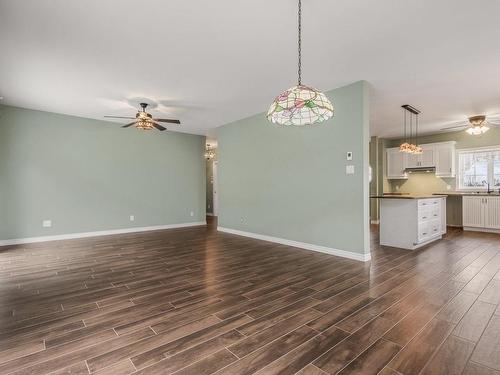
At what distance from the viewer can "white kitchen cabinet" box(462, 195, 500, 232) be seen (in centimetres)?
645

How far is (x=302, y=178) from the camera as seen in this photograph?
4.92m

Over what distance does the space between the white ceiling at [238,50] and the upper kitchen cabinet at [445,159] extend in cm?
262

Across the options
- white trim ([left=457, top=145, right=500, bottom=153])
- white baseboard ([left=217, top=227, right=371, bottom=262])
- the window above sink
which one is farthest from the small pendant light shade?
A: the window above sink

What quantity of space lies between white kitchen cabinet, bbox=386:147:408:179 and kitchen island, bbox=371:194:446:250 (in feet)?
10.00

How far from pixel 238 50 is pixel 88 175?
4.99m

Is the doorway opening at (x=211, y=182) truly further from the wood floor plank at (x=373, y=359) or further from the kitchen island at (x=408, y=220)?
the wood floor plank at (x=373, y=359)

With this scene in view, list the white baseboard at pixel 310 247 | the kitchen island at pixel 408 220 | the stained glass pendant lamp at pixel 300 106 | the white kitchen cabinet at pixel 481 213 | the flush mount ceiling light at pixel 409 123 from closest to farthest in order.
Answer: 1. the stained glass pendant lamp at pixel 300 106
2. the white baseboard at pixel 310 247
3. the kitchen island at pixel 408 220
4. the flush mount ceiling light at pixel 409 123
5. the white kitchen cabinet at pixel 481 213

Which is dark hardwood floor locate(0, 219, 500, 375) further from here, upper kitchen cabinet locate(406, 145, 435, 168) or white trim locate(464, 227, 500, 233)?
upper kitchen cabinet locate(406, 145, 435, 168)

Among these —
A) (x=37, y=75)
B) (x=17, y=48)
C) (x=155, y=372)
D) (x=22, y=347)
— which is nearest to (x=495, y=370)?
(x=155, y=372)

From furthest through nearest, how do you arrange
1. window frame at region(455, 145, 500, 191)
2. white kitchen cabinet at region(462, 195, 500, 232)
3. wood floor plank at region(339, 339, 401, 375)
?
window frame at region(455, 145, 500, 191)
white kitchen cabinet at region(462, 195, 500, 232)
wood floor plank at region(339, 339, 401, 375)

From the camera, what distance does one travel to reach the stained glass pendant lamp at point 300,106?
6.93 ft

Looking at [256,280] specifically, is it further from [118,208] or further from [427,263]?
[118,208]

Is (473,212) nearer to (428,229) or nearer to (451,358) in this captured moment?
(428,229)

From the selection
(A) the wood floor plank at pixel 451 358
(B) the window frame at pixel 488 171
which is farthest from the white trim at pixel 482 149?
(A) the wood floor plank at pixel 451 358
